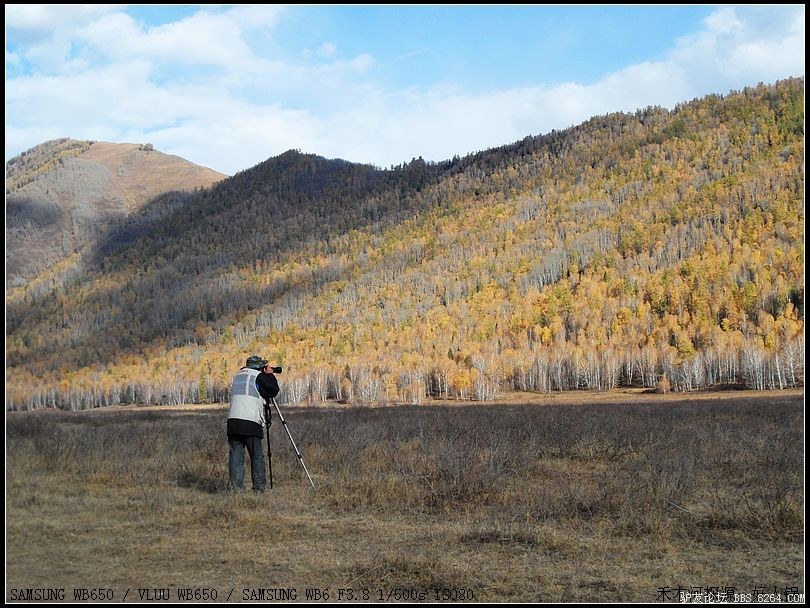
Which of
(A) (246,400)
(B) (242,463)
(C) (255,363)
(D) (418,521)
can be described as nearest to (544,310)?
(C) (255,363)

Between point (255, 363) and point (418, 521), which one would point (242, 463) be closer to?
point (255, 363)

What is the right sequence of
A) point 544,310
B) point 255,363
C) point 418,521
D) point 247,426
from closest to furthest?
point 418,521
point 247,426
point 255,363
point 544,310

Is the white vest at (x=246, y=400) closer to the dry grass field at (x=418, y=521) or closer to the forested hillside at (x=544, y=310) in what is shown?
the dry grass field at (x=418, y=521)

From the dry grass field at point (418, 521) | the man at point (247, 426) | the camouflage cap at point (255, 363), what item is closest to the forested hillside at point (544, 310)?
the dry grass field at point (418, 521)

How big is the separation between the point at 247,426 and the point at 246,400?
0.49 m

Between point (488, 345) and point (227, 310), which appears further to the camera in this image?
point (227, 310)

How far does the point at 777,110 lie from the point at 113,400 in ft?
576

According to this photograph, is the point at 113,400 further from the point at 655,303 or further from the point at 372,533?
the point at 372,533

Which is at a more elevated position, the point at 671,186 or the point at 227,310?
the point at 671,186

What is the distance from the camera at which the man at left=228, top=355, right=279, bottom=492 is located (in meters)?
12.1

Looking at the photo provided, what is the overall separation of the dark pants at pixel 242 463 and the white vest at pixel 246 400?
368mm

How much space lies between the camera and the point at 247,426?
1223 cm

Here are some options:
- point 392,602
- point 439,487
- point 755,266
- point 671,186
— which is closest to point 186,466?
point 439,487

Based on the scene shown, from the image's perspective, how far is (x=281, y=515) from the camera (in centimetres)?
1019
